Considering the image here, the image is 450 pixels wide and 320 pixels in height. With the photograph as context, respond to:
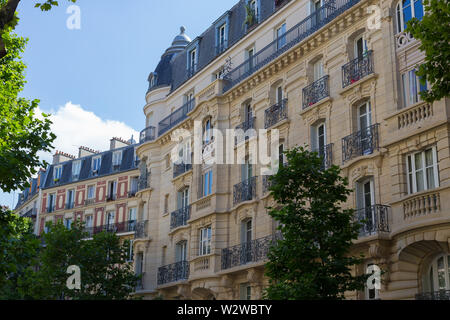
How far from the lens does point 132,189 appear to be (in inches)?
2092

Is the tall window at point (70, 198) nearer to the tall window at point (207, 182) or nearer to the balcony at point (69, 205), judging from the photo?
the balcony at point (69, 205)

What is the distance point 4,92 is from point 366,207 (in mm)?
11498

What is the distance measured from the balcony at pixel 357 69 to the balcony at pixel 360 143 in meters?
1.97

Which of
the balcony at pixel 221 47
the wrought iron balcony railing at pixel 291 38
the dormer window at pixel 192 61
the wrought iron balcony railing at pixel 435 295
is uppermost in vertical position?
the dormer window at pixel 192 61

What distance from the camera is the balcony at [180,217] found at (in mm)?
32156

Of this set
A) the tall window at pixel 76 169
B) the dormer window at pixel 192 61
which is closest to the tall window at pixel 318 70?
the dormer window at pixel 192 61

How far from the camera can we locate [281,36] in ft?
88.9

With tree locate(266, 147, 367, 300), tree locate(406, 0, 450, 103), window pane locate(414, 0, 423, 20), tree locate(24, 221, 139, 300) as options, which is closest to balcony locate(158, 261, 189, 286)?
tree locate(24, 221, 139, 300)

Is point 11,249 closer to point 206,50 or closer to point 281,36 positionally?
point 281,36

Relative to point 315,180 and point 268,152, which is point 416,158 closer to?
point 315,180

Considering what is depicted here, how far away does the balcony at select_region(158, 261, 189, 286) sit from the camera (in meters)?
31.3

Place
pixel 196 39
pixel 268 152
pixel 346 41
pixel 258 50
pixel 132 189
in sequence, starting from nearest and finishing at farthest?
pixel 346 41 → pixel 268 152 → pixel 258 50 → pixel 196 39 → pixel 132 189
